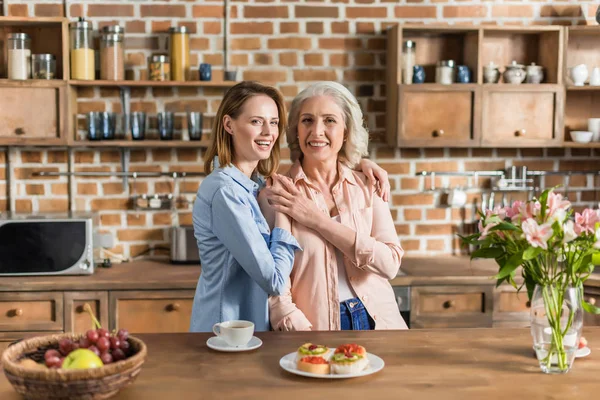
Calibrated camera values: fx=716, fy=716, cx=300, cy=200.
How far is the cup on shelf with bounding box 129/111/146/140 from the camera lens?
3.55 metres

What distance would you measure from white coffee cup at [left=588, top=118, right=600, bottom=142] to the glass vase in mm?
2299

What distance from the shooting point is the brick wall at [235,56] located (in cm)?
371

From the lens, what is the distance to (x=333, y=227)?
2221 millimetres

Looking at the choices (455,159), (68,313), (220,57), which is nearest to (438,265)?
(455,159)

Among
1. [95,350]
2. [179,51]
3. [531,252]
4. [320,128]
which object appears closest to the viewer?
[95,350]

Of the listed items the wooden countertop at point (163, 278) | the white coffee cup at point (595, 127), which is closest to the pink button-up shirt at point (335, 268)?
the wooden countertop at point (163, 278)

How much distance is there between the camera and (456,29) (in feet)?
11.7

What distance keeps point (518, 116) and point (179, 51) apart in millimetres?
1731

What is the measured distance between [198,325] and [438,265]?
171 cm

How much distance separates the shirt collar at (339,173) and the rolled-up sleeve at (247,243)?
0.33 m

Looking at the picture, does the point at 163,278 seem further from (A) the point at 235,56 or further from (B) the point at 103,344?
(B) the point at 103,344

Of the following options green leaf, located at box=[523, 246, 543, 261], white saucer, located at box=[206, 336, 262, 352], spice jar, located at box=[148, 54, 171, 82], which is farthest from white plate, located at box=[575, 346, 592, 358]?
spice jar, located at box=[148, 54, 171, 82]

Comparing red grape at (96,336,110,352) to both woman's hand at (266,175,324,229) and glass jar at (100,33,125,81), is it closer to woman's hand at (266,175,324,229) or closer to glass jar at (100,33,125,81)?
woman's hand at (266,175,324,229)

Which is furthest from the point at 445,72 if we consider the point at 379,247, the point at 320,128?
the point at 379,247
